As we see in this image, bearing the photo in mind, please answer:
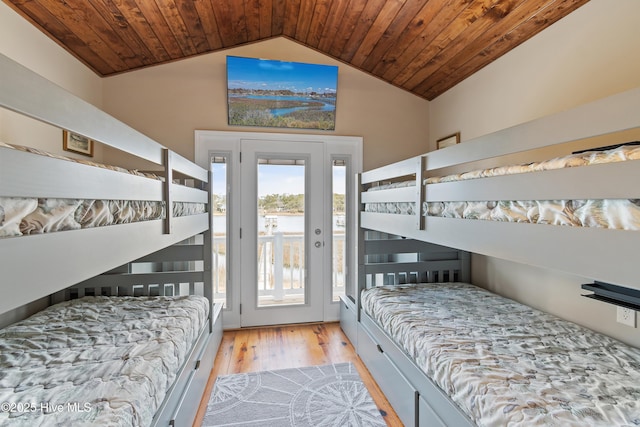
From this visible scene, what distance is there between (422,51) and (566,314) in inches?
85.8

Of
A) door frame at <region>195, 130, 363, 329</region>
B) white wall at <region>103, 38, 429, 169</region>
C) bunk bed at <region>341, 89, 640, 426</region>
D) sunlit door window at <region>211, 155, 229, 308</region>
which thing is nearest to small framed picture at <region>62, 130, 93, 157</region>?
white wall at <region>103, 38, 429, 169</region>

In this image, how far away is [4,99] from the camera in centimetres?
61

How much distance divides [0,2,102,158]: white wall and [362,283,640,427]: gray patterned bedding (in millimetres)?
2594

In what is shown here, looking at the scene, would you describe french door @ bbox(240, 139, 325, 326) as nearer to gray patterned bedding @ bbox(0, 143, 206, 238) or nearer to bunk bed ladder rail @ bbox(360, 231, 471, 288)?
bunk bed ladder rail @ bbox(360, 231, 471, 288)

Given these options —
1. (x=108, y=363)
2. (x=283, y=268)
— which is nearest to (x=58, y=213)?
(x=108, y=363)

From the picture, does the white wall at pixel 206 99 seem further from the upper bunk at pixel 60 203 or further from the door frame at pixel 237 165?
the upper bunk at pixel 60 203

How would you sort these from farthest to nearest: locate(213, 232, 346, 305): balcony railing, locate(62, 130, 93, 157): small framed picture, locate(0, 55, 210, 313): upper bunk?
1. locate(213, 232, 346, 305): balcony railing
2. locate(62, 130, 93, 157): small framed picture
3. locate(0, 55, 210, 313): upper bunk

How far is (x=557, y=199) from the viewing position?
0.92 metres

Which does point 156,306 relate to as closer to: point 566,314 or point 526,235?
point 526,235

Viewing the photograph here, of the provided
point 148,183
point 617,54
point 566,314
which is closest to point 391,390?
point 566,314

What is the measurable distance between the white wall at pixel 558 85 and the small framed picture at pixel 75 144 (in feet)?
10.3

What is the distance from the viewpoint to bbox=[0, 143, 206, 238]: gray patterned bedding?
64 cm

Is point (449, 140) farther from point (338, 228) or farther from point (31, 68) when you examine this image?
point (31, 68)

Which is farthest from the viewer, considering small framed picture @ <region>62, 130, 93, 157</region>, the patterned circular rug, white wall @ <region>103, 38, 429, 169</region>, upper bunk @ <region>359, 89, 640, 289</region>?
white wall @ <region>103, 38, 429, 169</region>
